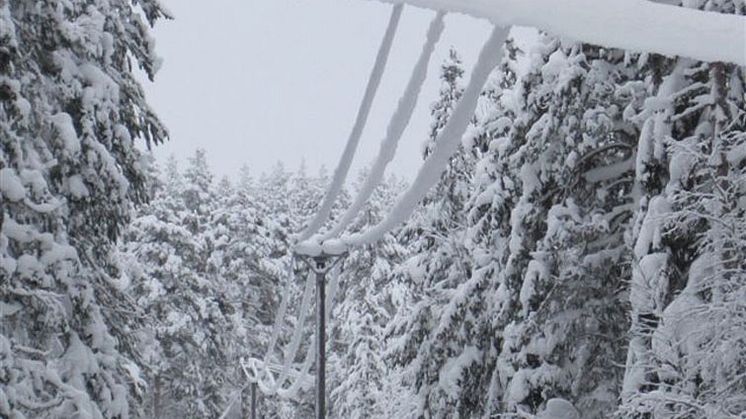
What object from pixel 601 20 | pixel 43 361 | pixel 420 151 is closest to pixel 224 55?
pixel 601 20

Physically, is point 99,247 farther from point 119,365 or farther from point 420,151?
point 420,151

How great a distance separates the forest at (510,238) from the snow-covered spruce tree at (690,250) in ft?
0.08

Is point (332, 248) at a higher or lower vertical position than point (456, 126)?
higher

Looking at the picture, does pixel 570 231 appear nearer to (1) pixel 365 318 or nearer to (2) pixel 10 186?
(2) pixel 10 186

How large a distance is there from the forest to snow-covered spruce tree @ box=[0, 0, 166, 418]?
2 centimetres

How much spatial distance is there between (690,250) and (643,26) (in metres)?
6.77

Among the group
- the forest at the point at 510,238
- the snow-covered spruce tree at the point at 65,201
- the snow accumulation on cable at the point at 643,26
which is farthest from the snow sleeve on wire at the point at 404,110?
the snow-covered spruce tree at the point at 65,201

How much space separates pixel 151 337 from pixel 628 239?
5255mm

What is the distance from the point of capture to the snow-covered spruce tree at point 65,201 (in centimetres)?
756

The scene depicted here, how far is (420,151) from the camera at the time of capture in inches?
731

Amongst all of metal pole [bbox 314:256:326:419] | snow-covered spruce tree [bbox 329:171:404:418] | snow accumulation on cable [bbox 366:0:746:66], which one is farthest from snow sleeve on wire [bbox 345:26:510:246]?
snow-covered spruce tree [bbox 329:171:404:418]

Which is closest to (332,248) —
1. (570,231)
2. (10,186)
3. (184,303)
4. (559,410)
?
(570,231)

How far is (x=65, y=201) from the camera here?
27.1ft

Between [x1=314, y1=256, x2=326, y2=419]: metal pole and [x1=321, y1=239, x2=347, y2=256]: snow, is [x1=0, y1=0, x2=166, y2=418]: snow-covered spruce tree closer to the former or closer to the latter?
[x1=321, y1=239, x2=347, y2=256]: snow
